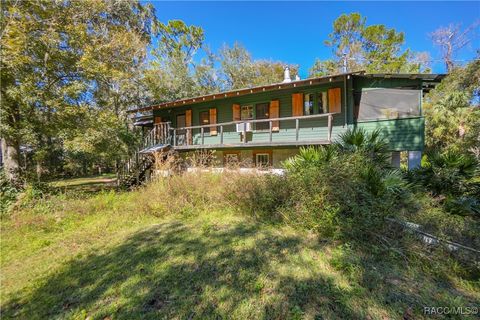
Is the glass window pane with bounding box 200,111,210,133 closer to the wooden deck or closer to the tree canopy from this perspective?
the wooden deck

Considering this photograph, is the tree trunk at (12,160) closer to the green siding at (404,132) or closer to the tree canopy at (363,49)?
the green siding at (404,132)

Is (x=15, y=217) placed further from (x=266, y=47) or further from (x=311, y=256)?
(x=266, y=47)

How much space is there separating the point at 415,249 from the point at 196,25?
2540cm

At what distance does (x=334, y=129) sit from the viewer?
404 inches

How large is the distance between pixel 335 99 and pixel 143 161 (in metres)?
10.9

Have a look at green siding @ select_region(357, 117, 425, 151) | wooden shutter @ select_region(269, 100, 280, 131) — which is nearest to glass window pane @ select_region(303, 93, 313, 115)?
wooden shutter @ select_region(269, 100, 280, 131)

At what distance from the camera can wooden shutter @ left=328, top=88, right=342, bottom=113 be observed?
9.90 meters

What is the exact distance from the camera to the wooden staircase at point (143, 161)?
1316cm

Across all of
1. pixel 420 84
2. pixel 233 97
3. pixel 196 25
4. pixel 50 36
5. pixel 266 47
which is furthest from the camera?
pixel 266 47

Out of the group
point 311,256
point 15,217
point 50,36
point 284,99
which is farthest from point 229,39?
point 311,256

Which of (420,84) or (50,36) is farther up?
(50,36)

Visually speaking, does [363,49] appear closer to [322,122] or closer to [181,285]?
[322,122]

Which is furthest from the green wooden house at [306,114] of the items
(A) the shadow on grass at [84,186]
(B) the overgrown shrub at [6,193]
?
(B) the overgrown shrub at [6,193]

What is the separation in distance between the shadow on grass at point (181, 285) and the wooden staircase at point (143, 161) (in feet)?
29.1
